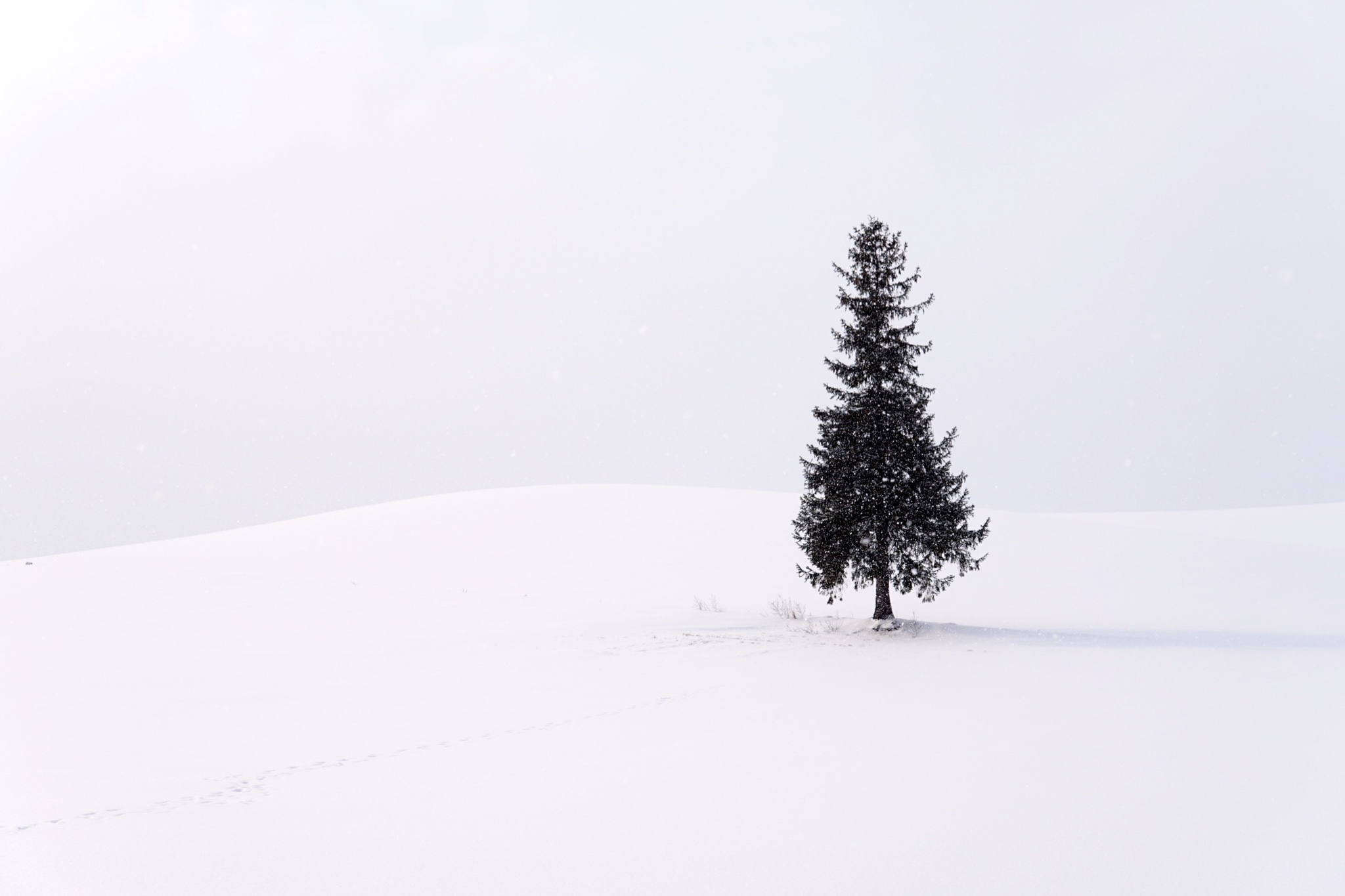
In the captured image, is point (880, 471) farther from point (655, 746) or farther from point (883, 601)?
point (655, 746)

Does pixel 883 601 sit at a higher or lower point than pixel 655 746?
higher

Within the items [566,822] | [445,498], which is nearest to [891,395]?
[566,822]

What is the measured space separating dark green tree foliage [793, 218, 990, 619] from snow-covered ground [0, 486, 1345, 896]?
1383 millimetres

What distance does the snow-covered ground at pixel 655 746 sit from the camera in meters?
5.15

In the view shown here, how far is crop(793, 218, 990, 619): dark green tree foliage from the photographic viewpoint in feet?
53.4

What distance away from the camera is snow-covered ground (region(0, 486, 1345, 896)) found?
16.9 ft

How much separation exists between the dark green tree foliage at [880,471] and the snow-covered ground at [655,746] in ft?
4.54

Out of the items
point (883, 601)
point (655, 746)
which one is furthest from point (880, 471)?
point (655, 746)

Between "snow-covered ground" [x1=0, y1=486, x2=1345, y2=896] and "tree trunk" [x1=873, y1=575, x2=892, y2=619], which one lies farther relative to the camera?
"tree trunk" [x1=873, y1=575, x2=892, y2=619]

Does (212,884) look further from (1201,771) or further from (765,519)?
(765,519)

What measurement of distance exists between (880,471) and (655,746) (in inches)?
375

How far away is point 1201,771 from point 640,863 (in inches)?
183

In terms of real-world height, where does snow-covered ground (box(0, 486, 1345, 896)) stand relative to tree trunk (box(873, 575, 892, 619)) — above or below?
below

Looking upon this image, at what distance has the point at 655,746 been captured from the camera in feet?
26.9
